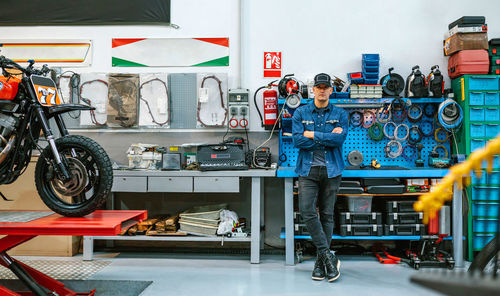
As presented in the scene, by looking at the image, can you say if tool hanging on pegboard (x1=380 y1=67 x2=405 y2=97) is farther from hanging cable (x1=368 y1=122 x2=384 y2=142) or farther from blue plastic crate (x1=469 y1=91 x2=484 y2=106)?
blue plastic crate (x1=469 y1=91 x2=484 y2=106)

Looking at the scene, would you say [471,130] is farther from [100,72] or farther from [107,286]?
[100,72]

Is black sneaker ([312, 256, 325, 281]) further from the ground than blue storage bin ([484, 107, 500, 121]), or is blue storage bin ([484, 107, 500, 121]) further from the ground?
blue storage bin ([484, 107, 500, 121])

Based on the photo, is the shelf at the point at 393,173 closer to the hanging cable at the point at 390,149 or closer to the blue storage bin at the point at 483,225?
the hanging cable at the point at 390,149

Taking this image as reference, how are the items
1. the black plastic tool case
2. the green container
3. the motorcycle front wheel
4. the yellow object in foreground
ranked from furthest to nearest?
1. the green container
2. the black plastic tool case
3. the motorcycle front wheel
4. the yellow object in foreground

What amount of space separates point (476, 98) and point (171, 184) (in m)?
3.08

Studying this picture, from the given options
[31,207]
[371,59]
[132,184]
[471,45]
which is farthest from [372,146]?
[31,207]

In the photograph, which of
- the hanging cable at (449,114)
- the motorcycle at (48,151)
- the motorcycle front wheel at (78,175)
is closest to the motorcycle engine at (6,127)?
the motorcycle at (48,151)

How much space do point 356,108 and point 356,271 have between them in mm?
1681

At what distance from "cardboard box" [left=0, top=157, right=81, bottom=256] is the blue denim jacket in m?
2.49

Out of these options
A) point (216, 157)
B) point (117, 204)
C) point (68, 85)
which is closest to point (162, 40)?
point (68, 85)

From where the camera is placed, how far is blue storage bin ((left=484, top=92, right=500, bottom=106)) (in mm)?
3713

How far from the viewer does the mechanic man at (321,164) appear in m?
3.14

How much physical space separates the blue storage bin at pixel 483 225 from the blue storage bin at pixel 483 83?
1.27 m

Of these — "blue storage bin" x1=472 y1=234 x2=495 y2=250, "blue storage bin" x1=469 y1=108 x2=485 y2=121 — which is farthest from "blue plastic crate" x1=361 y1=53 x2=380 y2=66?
"blue storage bin" x1=472 y1=234 x2=495 y2=250
